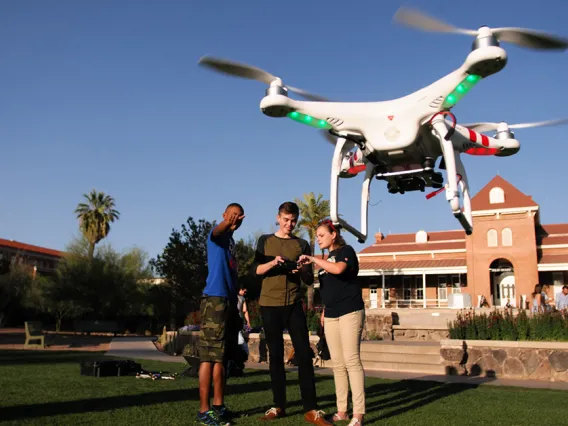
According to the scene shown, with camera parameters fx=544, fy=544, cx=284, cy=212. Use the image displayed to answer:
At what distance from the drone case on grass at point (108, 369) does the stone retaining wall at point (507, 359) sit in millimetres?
5403

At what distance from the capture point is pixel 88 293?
36125 mm

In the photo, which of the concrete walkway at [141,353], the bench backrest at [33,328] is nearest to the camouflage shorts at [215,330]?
the concrete walkway at [141,353]

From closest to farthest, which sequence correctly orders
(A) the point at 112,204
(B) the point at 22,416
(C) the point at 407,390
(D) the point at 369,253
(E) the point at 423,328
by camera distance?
1. (B) the point at 22,416
2. (C) the point at 407,390
3. (E) the point at 423,328
4. (D) the point at 369,253
5. (A) the point at 112,204

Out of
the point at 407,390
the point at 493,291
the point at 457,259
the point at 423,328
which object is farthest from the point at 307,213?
the point at 407,390

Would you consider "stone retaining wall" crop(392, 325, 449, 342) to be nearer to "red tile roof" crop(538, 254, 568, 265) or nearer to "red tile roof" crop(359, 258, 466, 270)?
"red tile roof" crop(359, 258, 466, 270)

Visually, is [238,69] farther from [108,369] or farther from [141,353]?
[141,353]

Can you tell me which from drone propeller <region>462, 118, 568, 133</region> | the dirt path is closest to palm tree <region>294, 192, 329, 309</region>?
the dirt path

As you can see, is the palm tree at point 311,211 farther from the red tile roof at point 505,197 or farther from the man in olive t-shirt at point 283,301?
the man in olive t-shirt at point 283,301

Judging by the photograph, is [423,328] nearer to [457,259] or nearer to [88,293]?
[457,259]

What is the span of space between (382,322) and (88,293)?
79.3ft

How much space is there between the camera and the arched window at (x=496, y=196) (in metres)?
36.3

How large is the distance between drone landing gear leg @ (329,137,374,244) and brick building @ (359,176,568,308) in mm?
27439

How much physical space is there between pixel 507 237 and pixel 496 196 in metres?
2.90

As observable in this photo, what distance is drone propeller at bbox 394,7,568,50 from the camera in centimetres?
662
